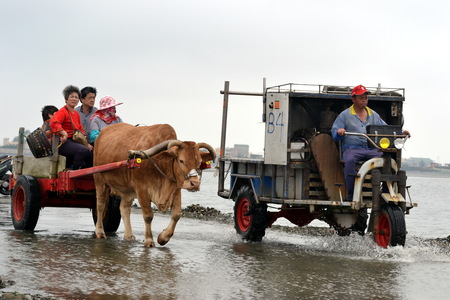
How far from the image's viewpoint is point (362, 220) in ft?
47.5

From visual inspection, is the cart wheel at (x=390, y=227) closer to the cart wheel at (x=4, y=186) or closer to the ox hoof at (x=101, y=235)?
the ox hoof at (x=101, y=235)

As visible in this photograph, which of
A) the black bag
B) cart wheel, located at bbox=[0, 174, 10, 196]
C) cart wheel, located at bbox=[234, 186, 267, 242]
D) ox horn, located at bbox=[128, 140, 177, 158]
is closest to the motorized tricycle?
cart wheel, located at bbox=[234, 186, 267, 242]

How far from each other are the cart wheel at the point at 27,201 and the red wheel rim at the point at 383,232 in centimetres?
564

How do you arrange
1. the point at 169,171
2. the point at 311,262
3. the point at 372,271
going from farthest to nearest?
the point at 169,171 < the point at 311,262 < the point at 372,271

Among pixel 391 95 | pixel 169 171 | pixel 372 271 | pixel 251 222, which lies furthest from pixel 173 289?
pixel 391 95

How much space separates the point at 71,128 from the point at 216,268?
16.7 feet

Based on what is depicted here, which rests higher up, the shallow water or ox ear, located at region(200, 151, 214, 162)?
ox ear, located at region(200, 151, 214, 162)

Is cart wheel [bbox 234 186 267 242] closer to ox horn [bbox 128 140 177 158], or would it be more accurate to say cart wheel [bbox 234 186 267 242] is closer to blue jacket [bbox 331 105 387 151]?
blue jacket [bbox 331 105 387 151]

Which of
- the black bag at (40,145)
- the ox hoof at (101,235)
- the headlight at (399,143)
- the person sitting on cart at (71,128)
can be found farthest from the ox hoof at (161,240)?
the headlight at (399,143)

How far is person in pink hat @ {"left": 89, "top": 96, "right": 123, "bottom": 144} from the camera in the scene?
14.8m

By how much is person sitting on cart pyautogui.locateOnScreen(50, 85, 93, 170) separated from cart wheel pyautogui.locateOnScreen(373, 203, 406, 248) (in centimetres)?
510

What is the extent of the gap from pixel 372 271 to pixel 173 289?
3.15 meters

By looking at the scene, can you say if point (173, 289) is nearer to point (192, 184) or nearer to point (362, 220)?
point (192, 184)

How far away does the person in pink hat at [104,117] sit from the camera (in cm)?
1484
